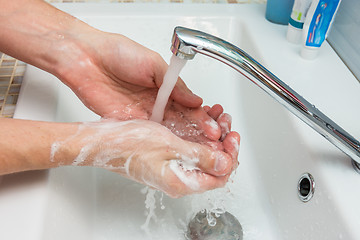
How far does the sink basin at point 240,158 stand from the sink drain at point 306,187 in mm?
10

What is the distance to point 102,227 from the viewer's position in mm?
589

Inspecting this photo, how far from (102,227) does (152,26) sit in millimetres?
461

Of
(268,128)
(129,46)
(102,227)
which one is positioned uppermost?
(129,46)

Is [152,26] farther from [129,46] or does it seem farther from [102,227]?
[102,227]

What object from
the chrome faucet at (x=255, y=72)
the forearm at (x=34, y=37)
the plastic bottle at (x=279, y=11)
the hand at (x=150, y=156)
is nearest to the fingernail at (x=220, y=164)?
the hand at (x=150, y=156)

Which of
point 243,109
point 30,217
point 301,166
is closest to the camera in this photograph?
point 30,217

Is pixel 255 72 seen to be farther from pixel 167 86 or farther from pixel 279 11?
pixel 279 11

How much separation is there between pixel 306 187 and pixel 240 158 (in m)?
0.20

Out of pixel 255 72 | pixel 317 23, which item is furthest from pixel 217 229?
pixel 317 23

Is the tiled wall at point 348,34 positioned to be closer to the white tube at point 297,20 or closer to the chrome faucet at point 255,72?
the white tube at point 297,20

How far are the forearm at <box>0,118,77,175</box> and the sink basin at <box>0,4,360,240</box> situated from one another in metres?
0.03

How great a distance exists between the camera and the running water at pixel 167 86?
0.46m

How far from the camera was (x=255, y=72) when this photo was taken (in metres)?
0.41

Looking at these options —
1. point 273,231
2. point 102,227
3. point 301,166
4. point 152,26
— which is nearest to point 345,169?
point 301,166
